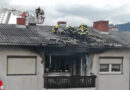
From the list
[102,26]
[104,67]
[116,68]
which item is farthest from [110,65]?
[102,26]

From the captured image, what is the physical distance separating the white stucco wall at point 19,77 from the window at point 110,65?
5307 millimetres

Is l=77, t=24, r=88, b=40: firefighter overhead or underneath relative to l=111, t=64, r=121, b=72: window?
overhead

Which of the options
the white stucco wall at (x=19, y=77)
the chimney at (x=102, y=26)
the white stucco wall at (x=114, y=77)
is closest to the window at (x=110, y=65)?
the white stucco wall at (x=114, y=77)

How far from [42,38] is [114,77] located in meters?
6.94

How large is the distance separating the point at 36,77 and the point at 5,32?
4630 mm

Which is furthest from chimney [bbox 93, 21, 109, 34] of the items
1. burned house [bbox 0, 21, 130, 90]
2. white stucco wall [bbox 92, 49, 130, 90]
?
white stucco wall [bbox 92, 49, 130, 90]

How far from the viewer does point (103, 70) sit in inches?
907

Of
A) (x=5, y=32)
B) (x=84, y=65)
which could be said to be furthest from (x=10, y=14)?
(x=84, y=65)

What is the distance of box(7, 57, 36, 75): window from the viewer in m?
20.8

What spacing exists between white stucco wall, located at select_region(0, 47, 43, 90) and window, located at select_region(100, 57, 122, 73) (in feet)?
17.4

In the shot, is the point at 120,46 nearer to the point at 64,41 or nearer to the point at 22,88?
the point at 64,41

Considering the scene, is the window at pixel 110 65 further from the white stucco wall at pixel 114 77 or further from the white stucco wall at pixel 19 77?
the white stucco wall at pixel 19 77

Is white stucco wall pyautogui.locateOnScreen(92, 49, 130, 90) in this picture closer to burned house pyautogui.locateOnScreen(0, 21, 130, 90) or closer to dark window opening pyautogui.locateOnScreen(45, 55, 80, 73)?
burned house pyautogui.locateOnScreen(0, 21, 130, 90)

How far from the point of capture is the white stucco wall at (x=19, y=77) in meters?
20.5
